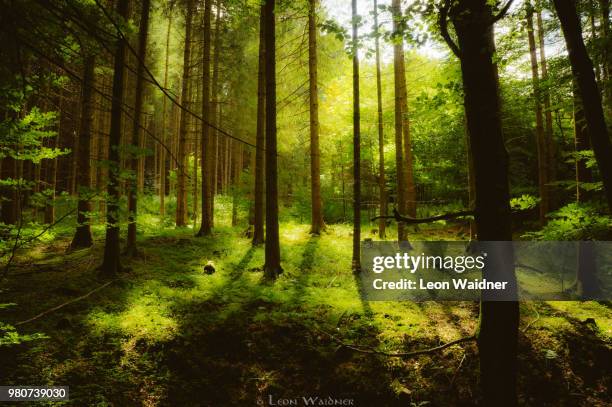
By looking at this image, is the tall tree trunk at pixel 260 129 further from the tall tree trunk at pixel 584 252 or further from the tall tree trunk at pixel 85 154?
the tall tree trunk at pixel 584 252

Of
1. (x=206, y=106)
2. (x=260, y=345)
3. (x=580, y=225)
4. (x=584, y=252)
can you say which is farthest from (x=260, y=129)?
(x=584, y=252)

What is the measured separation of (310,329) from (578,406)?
14.2ft

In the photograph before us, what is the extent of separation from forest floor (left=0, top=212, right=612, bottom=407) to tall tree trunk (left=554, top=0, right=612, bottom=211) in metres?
2.08

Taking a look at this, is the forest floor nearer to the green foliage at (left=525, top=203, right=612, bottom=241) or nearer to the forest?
the forest

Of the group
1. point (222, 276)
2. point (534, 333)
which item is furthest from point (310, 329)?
point (534, 333)

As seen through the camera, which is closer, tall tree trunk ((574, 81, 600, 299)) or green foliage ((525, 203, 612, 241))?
green foliage ((525, 203, 612, 241))

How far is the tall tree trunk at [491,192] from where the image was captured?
7.53 feet

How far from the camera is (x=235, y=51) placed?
1589 centimetres

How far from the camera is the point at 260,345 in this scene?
5934mm

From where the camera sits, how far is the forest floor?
498 cm

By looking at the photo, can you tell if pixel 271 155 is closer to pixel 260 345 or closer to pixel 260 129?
pixel 260 129

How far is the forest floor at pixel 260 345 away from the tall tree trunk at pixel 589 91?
6.84ft

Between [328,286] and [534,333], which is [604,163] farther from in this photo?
[328,286]

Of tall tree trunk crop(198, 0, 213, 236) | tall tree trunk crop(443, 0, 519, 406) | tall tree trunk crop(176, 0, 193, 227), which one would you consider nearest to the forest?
tall tree trunk crop(443, 0, 519, 406)
